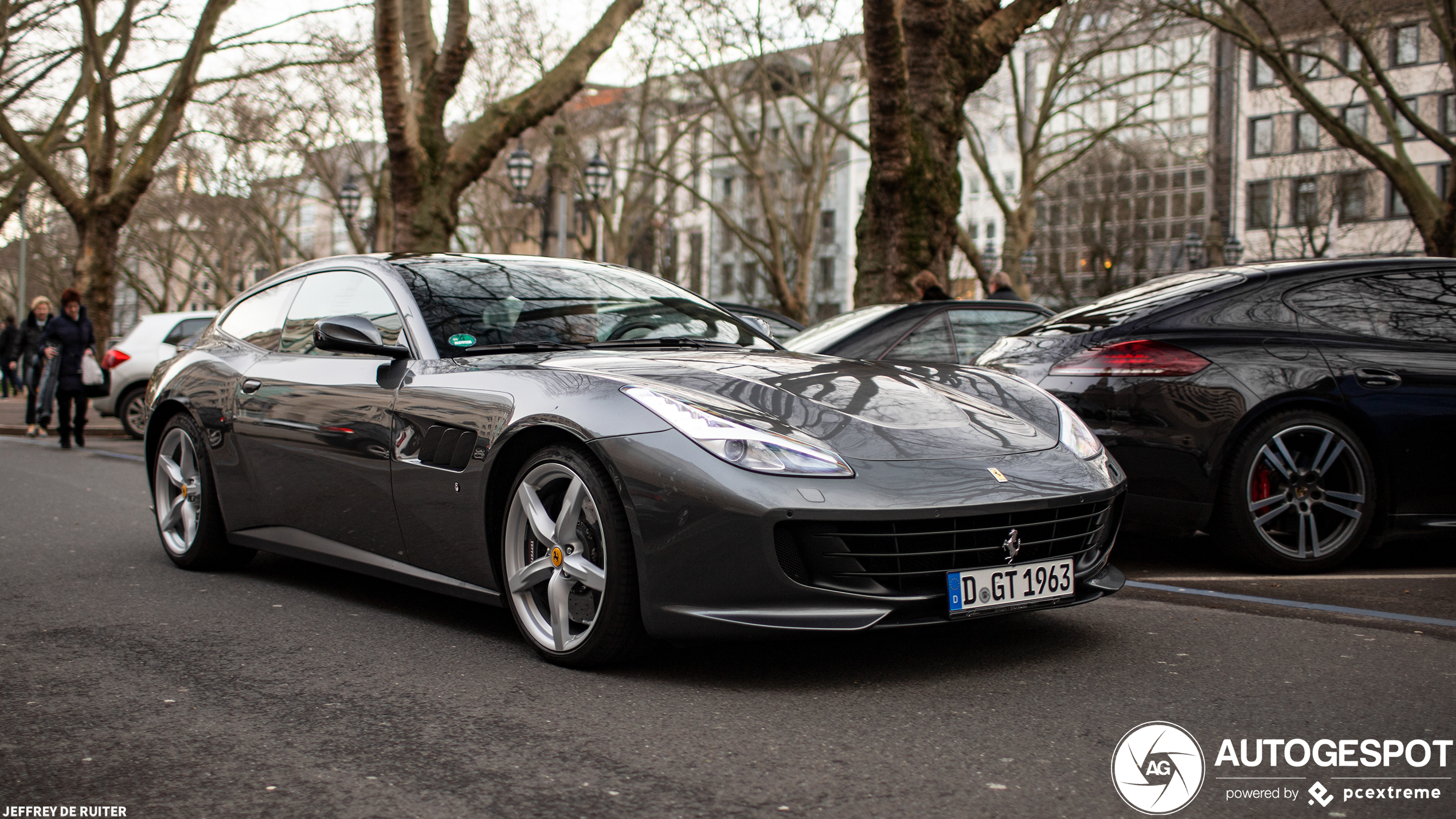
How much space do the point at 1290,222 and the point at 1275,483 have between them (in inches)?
1771

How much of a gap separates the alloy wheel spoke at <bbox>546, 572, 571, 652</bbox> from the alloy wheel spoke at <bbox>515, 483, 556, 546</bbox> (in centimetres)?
12

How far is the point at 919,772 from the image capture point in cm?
302

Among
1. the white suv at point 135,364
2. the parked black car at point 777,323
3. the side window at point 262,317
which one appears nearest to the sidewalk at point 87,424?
the white suv at point 135,364

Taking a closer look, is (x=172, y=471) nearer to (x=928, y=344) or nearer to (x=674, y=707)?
(x=674, y=707)

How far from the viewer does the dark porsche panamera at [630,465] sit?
365cm

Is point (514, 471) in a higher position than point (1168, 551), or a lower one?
higher

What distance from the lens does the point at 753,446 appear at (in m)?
3.70

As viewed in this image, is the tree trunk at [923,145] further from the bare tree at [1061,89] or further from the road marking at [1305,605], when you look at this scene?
the bare tree at [1061,89]

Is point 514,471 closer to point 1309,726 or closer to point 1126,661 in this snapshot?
point 1126,661

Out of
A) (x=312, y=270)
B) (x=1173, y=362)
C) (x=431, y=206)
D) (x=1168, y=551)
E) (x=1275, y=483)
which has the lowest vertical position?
(x=1168, y=551)

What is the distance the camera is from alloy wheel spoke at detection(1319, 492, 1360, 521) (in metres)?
5.61

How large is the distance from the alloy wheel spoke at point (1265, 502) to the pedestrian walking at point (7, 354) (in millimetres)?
25338

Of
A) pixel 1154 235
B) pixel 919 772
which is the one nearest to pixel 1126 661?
pixel 919 772

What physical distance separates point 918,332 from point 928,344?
0.35ft
